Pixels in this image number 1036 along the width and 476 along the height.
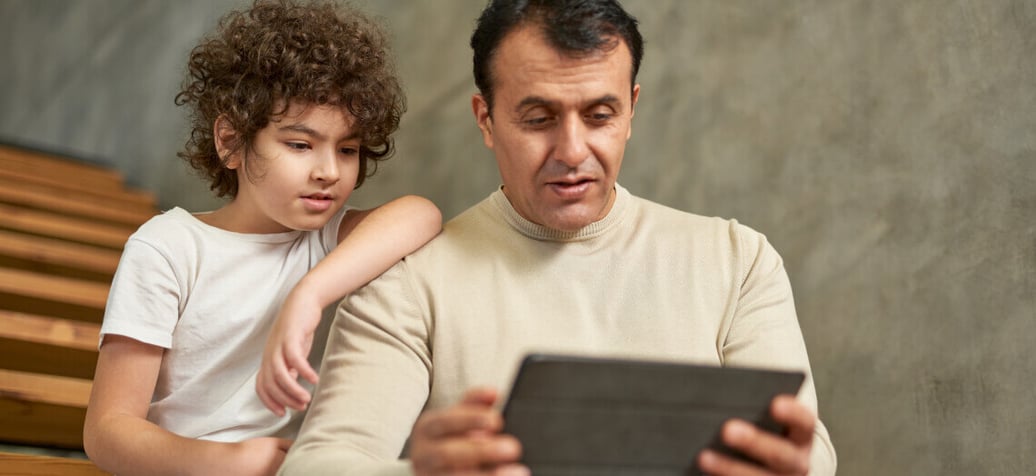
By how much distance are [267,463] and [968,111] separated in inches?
41.6

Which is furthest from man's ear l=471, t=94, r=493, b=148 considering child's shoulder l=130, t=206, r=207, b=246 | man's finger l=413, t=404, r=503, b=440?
man's finger l=413, t=404, r=503, b=440

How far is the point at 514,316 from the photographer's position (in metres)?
1.39

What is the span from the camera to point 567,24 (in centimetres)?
137

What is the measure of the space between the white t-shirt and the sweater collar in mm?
316

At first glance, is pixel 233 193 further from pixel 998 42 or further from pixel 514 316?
pixel 998 42

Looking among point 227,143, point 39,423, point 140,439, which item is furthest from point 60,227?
point 140,439

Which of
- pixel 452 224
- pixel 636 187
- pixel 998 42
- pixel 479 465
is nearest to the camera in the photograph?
pixel 479 465

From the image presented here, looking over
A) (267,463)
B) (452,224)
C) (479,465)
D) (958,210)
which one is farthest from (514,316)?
(958,210)

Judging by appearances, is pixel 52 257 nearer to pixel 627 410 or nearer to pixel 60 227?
pixel 60 227

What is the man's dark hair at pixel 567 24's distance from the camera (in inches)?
53.7

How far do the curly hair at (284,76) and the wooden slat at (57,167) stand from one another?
6.95ft

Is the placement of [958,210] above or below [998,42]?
below

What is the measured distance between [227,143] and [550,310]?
600mm

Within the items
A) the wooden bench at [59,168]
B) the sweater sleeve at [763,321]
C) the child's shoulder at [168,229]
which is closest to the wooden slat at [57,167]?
the wooden bench at [59,168]
